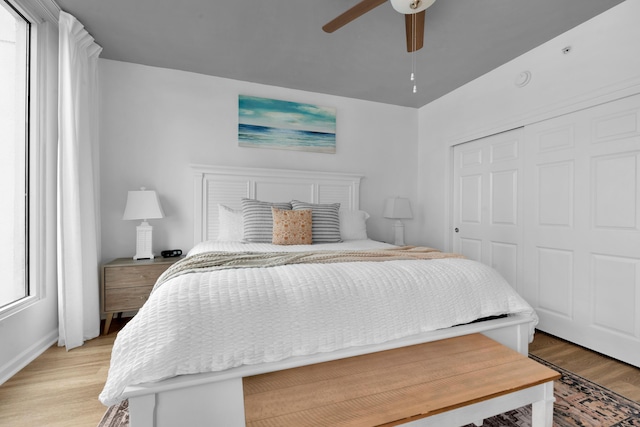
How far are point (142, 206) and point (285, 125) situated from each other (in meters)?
1.72

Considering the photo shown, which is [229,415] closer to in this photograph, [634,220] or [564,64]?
[634,220]

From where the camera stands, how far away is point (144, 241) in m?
2.77

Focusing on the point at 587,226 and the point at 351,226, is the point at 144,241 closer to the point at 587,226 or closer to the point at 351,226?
the point at 351,226

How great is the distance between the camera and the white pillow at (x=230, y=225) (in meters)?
2.79

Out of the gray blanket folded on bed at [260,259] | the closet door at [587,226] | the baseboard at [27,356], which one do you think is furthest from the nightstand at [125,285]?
the closet door at [587,226]

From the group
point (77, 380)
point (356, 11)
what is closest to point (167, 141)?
point (77, 380)

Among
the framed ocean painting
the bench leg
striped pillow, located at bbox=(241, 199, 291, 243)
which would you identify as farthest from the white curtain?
the bench leg

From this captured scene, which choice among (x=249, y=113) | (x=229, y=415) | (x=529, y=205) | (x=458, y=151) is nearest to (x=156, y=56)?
(x=249, y=113)

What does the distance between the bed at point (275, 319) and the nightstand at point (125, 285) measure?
1322mm

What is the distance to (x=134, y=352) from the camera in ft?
3.30

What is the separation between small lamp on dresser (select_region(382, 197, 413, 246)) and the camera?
12.1ft

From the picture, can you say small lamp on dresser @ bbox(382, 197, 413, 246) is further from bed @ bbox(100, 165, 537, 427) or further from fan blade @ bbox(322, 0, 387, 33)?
fan blade @ bbox(322, 0, 387, 33)

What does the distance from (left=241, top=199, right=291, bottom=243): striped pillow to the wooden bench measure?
1.53m

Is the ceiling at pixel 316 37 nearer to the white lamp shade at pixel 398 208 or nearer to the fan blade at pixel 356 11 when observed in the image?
the fan blade at pixel 356 11
